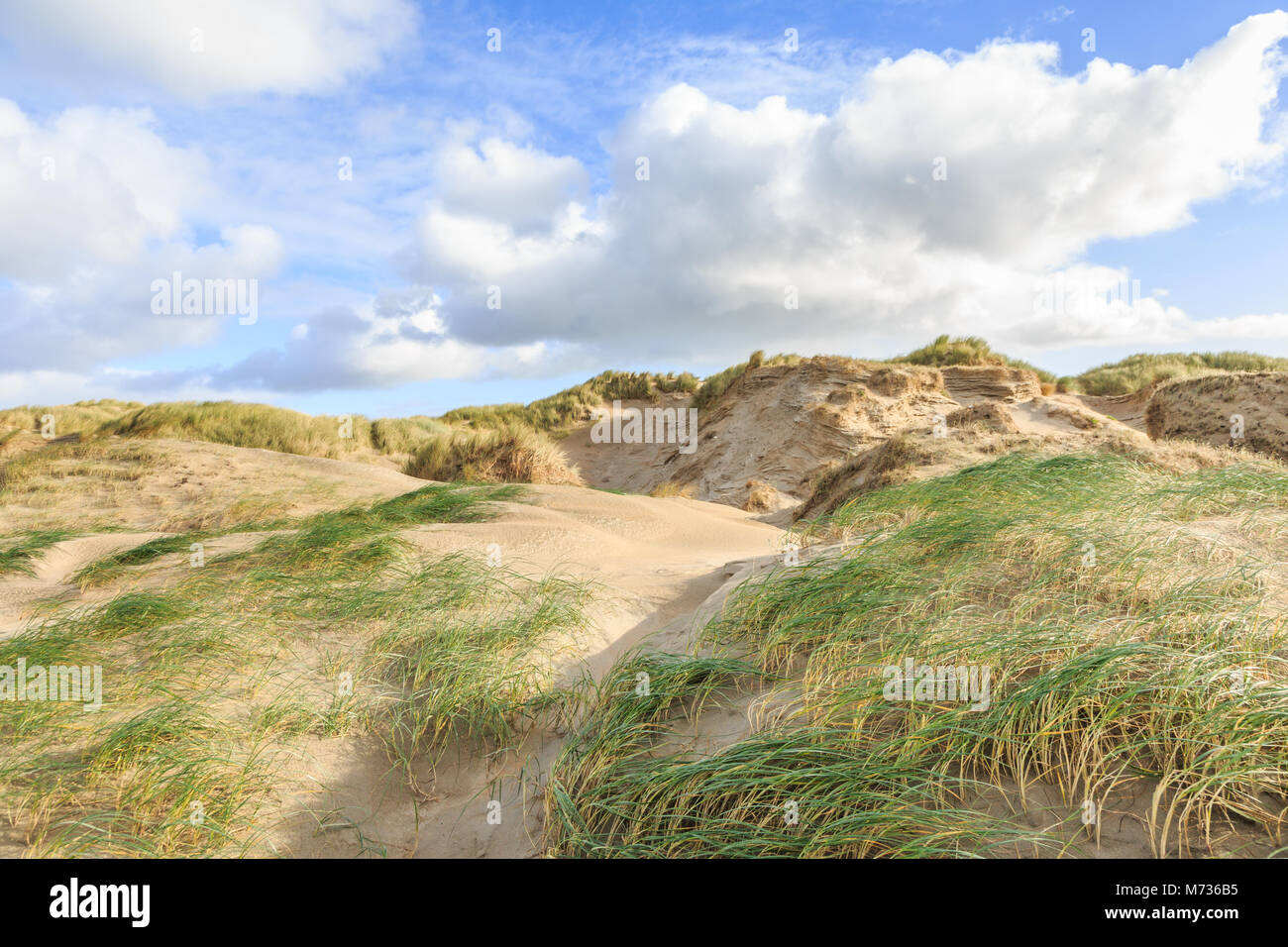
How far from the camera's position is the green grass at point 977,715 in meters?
2.08

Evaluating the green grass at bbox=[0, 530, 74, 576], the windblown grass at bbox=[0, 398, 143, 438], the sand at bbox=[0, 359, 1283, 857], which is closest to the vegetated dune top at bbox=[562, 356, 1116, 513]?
the sand at bbox=[0, 359, 1283, 857]

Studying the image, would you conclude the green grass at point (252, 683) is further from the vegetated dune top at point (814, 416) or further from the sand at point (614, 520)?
the vegetated dune top at point (814, 416)

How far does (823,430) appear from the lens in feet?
52.6

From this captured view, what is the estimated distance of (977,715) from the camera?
8.07 ft

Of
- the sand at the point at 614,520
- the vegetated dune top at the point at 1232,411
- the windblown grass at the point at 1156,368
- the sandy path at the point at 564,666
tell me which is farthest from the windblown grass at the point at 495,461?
the windblown grass at the point at 1156,368

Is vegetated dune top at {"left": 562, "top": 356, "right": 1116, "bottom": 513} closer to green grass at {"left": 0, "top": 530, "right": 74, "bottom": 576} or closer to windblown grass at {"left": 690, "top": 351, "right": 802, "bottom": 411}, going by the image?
windblown grass at {"left": 690, "top": 351, "right": 802, "bottom": 411}

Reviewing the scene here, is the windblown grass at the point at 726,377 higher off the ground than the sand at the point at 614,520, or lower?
higher

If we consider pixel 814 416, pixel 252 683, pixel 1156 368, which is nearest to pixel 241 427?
pixel 814 416

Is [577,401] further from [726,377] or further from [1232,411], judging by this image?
[1232,411]

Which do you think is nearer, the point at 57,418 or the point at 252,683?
the point at 252,683

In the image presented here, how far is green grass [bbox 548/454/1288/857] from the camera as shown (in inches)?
82.0
